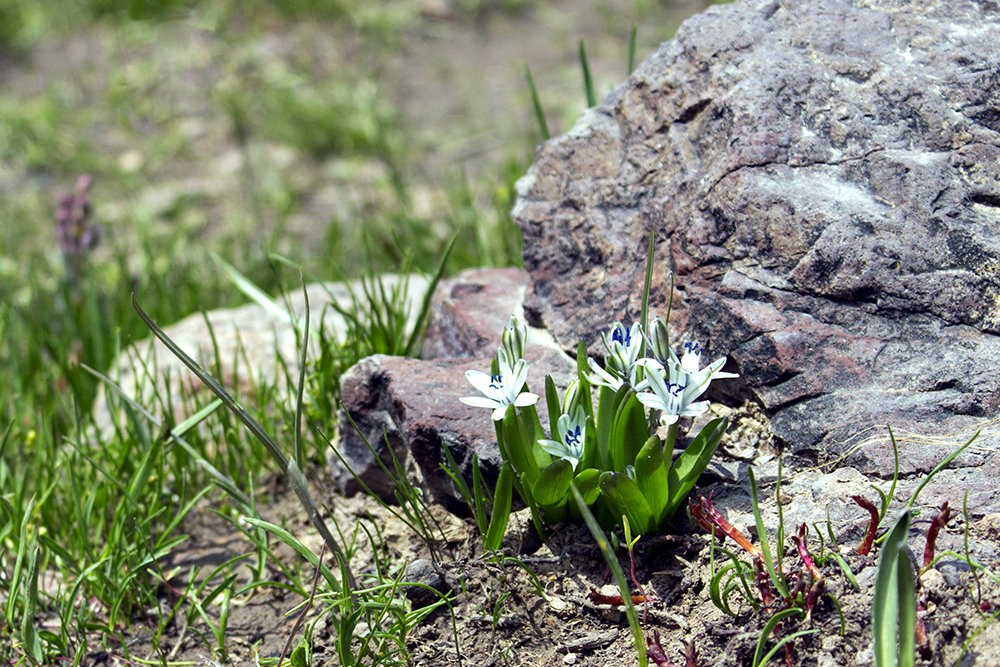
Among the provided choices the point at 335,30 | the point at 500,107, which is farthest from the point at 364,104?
the point at 335,30

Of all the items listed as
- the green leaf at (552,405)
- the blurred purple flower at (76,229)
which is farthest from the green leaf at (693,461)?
the blurred purple flower at (76,229)

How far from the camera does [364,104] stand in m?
6.15

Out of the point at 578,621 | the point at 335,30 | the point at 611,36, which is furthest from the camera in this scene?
the point at 335,30

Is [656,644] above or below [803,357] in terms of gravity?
below

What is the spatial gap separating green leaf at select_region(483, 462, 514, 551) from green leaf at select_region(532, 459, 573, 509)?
0.06 metres

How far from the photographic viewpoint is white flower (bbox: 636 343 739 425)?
172 cm

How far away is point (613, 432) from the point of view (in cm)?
187

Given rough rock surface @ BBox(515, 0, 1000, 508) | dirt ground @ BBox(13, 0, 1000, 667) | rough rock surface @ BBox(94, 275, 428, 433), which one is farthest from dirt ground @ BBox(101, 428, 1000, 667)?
rough rock surface @ BBox(94, 275, 428, 433)

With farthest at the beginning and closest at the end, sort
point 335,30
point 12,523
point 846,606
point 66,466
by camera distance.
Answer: point 335,30
point 66,466
point 12,523
point 846,606

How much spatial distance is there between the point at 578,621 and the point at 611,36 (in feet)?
18.1

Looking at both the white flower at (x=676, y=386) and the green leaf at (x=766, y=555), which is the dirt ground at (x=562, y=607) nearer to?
the green leaf at (x=766, y=555)

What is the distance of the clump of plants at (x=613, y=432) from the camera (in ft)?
5.77

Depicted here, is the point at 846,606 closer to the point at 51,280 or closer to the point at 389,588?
the point at 389,588

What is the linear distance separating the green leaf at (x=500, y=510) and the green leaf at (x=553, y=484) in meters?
0.06
